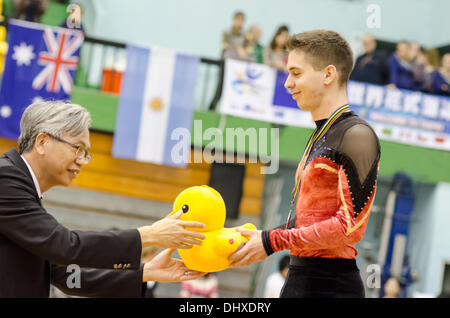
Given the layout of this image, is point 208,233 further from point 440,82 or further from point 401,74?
point 440,82

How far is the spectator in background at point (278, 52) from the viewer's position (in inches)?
291

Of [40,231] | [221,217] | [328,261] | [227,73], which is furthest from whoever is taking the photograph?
[227,73]

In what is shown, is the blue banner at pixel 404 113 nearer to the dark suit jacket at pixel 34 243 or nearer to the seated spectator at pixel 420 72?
the seated spectator at pixel 420 72

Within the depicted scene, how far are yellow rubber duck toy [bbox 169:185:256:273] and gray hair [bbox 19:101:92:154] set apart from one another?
1.82 feet

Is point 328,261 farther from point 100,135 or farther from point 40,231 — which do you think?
point 100,135

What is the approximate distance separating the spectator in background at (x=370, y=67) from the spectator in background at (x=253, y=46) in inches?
55.5

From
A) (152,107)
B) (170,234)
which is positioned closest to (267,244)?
(170,234)

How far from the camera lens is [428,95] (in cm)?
793

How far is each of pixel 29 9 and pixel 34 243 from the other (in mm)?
6539

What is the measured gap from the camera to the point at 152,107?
23.7 feet

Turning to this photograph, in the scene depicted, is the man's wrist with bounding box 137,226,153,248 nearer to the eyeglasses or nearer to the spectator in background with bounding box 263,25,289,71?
the eyeglasses

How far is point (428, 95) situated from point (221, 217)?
6.49 metres

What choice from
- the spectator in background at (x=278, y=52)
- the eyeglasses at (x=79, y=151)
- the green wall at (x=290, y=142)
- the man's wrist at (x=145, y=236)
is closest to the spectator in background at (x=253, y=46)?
the spectator in background at (x=278, y=52)
